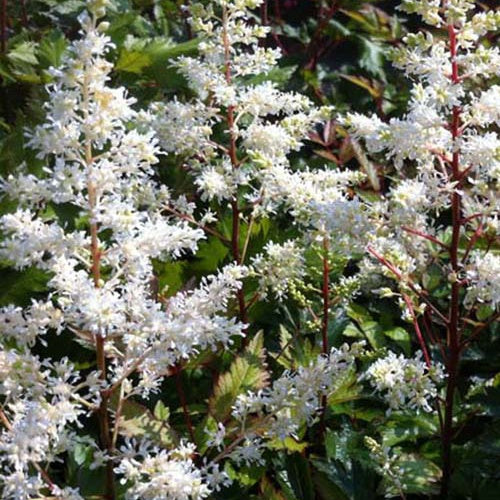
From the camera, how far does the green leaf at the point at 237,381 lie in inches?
76.3

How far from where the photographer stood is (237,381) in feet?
6.46

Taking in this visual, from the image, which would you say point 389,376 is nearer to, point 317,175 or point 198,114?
point 317,175

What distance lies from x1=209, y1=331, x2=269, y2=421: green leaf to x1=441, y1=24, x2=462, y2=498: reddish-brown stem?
40 cm

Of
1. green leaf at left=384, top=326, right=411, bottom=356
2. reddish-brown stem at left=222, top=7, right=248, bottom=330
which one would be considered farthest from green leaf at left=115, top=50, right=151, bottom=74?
green leaf at left=384, top=326, right=411, bottom=356

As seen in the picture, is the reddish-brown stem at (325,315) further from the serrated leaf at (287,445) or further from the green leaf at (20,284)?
the green leaf at (20,284)

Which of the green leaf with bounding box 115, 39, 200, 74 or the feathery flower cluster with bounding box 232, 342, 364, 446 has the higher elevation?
the green leaf with bounding box 115, 39, 200, 74

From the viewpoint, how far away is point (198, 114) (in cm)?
216

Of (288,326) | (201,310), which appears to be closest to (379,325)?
(288,326)

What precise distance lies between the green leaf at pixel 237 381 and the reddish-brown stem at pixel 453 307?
40 cm

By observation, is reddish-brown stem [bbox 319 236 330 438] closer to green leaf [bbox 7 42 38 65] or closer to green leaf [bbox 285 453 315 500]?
green leaf [bbox 285 453 315 500]

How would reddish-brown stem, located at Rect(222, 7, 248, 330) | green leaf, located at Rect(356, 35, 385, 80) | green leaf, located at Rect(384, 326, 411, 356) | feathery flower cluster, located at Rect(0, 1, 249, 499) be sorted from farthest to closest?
green leaf, located at Rect(356, 35, 385, 80)
green leaf, located at Rect(384, 326, 411, 356)
reddish-brown stem, located at Rect(222, 7, 248, 330)
feathery flower cluster, located at Rect(0, 1, 249, 499)

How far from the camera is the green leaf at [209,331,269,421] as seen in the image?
6.36 ft

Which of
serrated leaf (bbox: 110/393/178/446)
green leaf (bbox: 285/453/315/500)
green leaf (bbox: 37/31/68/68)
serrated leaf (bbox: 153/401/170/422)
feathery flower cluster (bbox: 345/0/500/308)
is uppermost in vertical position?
feathery flower cluster (bbox: 345/0/500/308)

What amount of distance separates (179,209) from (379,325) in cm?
70
